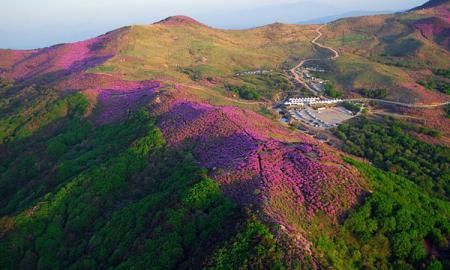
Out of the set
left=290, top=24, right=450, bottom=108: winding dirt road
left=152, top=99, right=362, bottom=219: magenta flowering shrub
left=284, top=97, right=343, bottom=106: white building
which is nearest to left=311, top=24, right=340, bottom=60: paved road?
left=290, top=24, right=450, bottom=108: winding dirt road

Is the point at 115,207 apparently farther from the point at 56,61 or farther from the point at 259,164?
the point at 56,61

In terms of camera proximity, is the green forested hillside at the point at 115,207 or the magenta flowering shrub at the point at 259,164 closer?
the green forested hillside at the point at 115,207

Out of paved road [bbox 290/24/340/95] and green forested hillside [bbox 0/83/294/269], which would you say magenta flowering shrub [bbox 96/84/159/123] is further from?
paved road [bbox 290/24/340/95]

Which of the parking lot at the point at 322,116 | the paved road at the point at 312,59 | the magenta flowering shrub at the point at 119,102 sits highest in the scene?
the magenta flowering shrub at the point at 119,102

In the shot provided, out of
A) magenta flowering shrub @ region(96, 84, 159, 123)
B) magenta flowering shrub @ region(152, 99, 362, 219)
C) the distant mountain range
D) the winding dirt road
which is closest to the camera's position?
the distant mountain range

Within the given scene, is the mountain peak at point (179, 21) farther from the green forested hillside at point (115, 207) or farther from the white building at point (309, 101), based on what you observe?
the green forested hillside at point (115, 207)

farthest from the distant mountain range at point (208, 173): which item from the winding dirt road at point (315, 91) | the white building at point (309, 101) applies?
the white building at point (309, 101)

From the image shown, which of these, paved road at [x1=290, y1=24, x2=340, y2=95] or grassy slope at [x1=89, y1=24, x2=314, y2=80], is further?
paved road at [x1=290, y1=24, x2=340, y2=95]

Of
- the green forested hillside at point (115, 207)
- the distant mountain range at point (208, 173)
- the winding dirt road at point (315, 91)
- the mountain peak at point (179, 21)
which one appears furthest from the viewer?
the mountain peak at point (179, 21)

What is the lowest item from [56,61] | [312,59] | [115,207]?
[312,59]

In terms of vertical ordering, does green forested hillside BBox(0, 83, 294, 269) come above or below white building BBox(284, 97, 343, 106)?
above

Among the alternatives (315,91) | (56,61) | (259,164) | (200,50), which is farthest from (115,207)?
(200,50)
